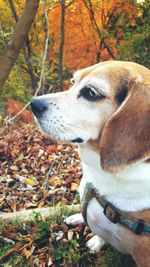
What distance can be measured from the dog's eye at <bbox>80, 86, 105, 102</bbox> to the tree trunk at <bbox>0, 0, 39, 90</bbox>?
153 cm

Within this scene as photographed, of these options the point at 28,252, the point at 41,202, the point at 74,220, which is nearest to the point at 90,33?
the point at 41,202

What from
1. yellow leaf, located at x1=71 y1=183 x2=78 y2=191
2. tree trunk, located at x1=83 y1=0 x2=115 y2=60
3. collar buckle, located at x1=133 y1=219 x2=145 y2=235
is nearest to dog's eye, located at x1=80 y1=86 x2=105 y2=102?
collar buckle, located at x1=133 y1=219 x2=145 y2=235

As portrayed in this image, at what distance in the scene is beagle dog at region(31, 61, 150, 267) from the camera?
237 cm


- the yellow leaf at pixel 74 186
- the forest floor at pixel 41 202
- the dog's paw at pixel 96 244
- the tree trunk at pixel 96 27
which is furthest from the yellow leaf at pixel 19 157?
the tree trunk at pixel 96 27

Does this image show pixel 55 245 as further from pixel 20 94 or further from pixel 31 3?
pixel 20 94

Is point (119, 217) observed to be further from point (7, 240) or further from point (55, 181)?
point (55, 181)

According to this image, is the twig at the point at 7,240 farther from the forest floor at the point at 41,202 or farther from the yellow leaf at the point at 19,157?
the yellow leaf at the point at 19,157

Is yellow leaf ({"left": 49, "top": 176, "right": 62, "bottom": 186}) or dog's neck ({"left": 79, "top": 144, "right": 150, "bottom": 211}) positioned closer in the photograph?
dog's neck ({"left": 79, "top": 144, "right": 150, "bottom": 211})

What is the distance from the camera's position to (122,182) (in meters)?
2.63

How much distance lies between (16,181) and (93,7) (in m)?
17.0

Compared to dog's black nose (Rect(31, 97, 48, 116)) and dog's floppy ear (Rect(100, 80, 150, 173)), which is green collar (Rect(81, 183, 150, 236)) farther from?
dog's black nose (Rect(31, 97, 48, 116))

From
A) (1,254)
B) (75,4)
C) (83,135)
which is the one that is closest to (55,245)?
(1,254)

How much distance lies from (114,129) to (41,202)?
207 centimetres

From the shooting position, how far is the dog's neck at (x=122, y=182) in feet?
8.32
